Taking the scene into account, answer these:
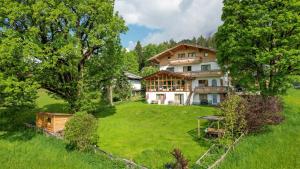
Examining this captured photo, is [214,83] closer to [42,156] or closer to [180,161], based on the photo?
[42,156]

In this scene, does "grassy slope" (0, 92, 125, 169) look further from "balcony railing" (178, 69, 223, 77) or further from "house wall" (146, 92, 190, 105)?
"balcony railing" (178, 69, 223, 77)

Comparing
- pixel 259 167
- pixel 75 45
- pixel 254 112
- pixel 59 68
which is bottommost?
pixel 259 167

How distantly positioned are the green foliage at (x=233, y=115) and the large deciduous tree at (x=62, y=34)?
19799 millimetres

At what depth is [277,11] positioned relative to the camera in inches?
1169

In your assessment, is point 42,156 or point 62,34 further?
point 62,34

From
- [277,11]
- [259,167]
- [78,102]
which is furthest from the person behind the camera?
[78,102]

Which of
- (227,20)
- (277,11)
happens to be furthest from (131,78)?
(277,11)

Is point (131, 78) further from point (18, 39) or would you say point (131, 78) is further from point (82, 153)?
point (82, 153)

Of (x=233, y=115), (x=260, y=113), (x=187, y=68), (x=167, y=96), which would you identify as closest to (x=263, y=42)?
(x=260, y=113)

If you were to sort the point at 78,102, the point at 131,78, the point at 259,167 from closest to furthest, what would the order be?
1. the point at 259,167
2. the point at 78,102
3. the point at 131,78

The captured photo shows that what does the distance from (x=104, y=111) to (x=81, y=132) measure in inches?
878

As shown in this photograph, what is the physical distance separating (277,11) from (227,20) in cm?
614

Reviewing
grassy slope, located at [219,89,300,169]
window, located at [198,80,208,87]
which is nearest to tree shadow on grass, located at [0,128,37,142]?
grassy slope, located at [219,89,300,169]

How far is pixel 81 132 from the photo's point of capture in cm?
2492
